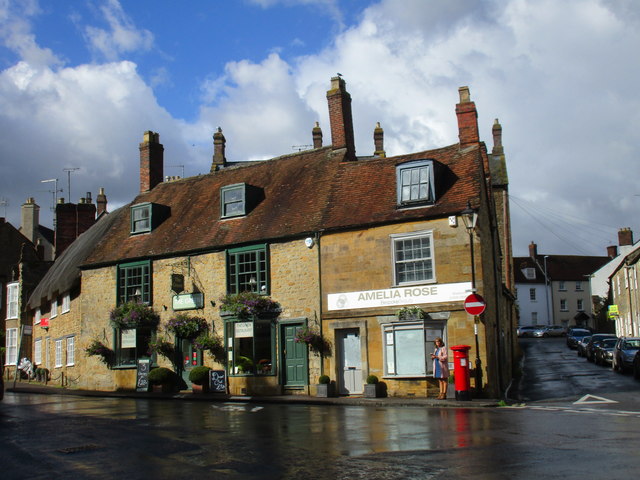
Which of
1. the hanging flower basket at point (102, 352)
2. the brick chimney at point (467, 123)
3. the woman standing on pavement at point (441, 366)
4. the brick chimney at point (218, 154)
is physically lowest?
the woman standing on pavement at point (441, 366)

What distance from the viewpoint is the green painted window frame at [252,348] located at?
23797 mm

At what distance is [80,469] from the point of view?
9.16m

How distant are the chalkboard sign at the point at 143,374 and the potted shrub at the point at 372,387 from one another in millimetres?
9533

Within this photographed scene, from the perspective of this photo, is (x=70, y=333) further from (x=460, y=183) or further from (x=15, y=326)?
(x=460, y=183)

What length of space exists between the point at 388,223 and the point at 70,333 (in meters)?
17.4

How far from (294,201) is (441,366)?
900 cm

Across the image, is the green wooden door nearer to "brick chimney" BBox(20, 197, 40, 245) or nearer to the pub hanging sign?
the pub hanging sign

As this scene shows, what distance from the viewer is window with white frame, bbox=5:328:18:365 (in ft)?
128

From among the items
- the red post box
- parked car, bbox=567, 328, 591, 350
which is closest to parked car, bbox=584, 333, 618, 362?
parked car, bbox=567, 328, 591, 350

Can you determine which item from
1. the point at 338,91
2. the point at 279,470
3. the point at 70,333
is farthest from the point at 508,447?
the point at 70,333

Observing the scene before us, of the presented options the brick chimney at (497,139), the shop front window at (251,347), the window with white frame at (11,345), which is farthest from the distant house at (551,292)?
the shop front window at (251,347)

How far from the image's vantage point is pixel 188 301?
2594 cm

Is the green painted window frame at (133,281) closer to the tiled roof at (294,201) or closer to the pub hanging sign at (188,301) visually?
the tiled roof at (294,201)

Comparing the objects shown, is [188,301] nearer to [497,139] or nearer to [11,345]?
[11,345]
